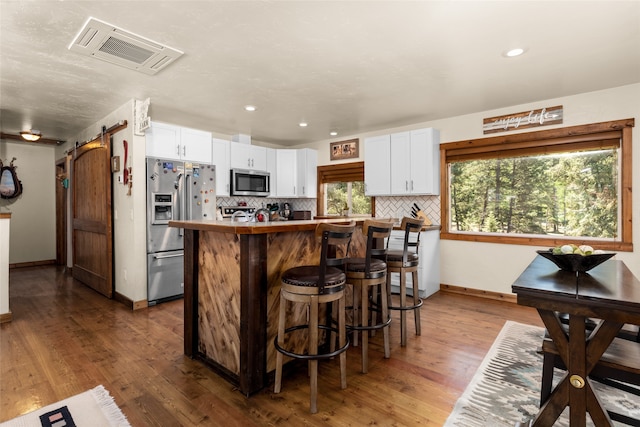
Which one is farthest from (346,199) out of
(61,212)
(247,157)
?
(61,212)

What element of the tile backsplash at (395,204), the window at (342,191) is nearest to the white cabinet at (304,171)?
the window at (342,191)

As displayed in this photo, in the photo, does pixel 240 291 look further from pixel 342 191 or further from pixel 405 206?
pixel 342 191

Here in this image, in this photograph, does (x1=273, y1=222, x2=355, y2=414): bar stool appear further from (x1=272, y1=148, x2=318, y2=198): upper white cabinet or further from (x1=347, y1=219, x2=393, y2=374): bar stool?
(x1=272, y1=148, x2=318, y2=198): upper white cabinet

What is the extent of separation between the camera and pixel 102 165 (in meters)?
4.41

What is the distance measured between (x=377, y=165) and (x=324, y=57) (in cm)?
247

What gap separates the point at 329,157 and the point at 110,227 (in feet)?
12.1

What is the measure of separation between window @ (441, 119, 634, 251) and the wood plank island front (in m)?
2.98

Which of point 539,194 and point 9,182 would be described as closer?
point 539,194

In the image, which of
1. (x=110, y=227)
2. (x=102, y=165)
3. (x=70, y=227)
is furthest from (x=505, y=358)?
(x=70, y=227)

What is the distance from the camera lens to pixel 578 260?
166cm

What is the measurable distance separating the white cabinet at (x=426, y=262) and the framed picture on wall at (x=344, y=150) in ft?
6.21

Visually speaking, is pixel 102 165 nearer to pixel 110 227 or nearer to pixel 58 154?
pixel 110 227

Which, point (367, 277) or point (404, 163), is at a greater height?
point (404, 163)

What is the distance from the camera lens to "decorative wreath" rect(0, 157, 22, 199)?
5887 mm
